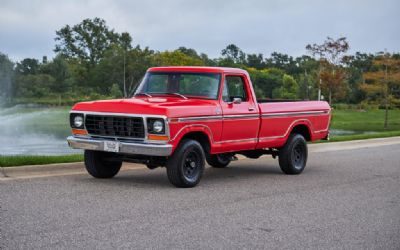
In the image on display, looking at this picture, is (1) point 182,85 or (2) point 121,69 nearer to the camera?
(1) point 182,85

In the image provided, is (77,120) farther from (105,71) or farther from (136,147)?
(105,71)

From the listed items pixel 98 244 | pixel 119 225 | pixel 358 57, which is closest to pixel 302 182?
pixel 119 225

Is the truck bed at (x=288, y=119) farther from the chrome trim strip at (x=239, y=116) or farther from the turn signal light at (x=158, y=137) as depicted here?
the turn signal light at (x=158, y=137)

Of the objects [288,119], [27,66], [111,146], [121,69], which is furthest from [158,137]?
[27,66]

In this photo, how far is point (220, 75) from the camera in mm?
11102

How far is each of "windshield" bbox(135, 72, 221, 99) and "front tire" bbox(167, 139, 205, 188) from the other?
115cm

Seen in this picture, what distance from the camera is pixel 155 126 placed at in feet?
31.5

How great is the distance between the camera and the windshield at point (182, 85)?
10945mm

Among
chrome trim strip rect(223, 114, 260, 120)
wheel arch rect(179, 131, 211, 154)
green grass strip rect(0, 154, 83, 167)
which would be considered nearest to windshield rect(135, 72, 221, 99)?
chrome trim strip rect(223, 114, 260, 120)

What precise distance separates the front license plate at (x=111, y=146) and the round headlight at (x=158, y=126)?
0.62m

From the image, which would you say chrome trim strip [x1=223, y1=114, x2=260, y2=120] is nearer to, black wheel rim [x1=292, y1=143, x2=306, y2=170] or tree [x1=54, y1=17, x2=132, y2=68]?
black wheel rim [x1=292, y1=143, x2=306, y2=170]

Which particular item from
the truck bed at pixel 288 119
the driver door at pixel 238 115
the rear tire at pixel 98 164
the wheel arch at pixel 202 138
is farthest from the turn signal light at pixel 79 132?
the truck bed at pixel 288 119

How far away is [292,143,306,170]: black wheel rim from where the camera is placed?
1259 centimetres

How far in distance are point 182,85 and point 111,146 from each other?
6.38 ft
